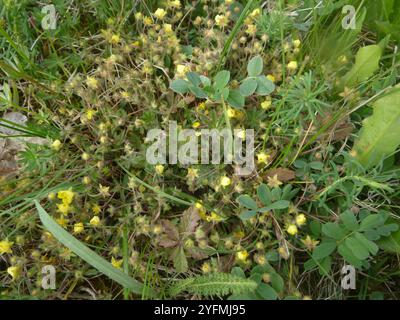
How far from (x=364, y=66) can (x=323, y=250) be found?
0.70 metres

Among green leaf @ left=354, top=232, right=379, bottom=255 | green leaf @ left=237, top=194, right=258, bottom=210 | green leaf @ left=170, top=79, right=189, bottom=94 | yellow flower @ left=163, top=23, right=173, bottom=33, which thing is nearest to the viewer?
green leaf @ left=354, top=232, right=379, bottom=255

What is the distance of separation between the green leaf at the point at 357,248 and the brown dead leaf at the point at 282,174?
28 centimetres

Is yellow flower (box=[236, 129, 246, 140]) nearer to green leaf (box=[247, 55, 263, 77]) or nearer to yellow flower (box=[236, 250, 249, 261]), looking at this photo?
green leaf (box=[247, 55, 263, 77])

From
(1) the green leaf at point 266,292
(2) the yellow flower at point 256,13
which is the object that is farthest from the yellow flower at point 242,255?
(2) the yellow flower at point 256,13

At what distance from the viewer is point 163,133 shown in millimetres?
1545

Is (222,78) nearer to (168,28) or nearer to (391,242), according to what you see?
(168,28)

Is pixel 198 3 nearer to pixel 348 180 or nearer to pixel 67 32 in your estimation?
pixel 67 32

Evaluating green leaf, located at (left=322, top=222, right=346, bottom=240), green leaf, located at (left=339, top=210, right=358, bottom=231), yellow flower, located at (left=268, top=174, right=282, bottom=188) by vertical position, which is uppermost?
yellow flower, located at (left=268, top=174, right=282, bottom=188)

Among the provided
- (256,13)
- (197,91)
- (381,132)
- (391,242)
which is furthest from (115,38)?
(391,242)

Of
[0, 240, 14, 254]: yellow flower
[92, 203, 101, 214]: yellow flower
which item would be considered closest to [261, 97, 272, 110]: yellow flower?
[92, 203, 101, 214]: yellow flower

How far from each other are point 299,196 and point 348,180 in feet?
0.59

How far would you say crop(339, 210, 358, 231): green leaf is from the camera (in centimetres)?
136

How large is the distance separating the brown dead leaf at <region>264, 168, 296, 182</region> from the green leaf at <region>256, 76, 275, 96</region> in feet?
0.88
